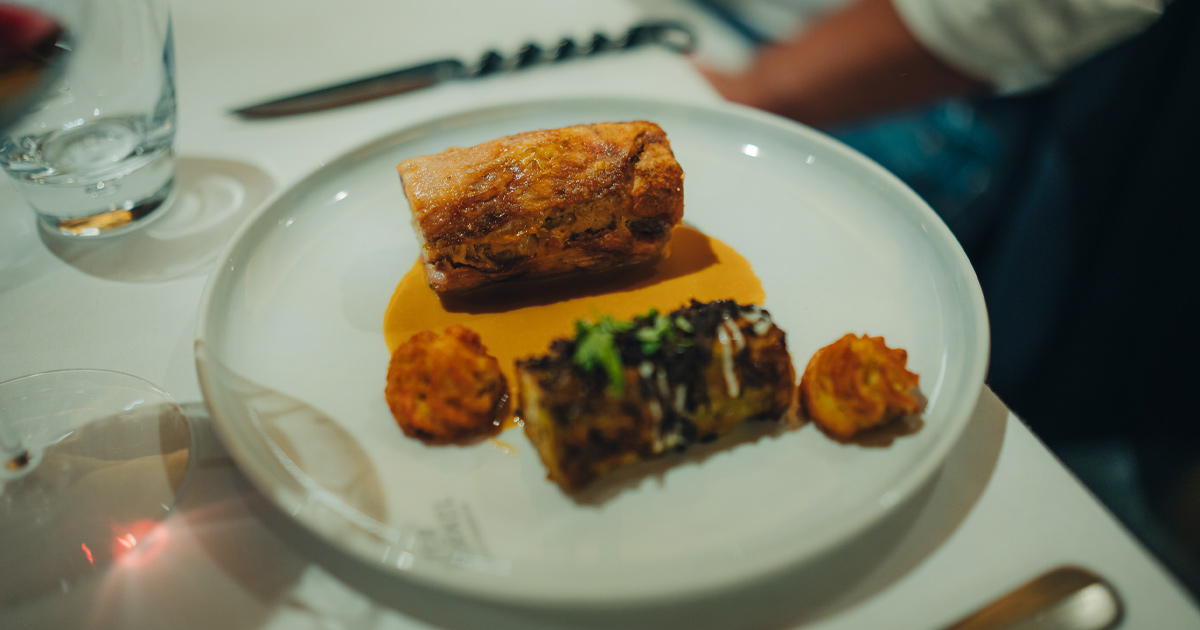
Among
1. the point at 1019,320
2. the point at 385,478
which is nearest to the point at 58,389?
the point at 385,478

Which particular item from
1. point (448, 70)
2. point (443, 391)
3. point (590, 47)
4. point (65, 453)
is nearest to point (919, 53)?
point (590, 47)

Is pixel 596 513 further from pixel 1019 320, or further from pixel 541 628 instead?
pixel 1019 320

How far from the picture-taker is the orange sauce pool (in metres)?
1.81

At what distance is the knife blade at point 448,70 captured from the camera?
8.90 ft

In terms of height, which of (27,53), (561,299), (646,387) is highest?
(27,53)

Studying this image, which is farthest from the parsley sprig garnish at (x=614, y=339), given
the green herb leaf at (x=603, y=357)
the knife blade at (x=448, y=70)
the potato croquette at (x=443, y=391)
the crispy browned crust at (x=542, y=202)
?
the knife blade at (x=448, y=70)

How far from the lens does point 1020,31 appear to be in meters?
2.41

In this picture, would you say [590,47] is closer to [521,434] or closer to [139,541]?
[521,434]

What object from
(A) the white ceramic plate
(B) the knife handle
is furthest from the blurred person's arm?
(A) the white ceramic plate

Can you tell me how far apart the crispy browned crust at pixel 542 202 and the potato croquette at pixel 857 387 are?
688 mm

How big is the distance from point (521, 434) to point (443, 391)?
20 centimetres

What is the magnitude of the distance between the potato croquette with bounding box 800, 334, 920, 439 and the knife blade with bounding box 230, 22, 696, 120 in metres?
2.14

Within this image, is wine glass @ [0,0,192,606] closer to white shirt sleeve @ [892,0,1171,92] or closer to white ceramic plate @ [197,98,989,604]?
white ceramic plate @ [197,98,989,604]

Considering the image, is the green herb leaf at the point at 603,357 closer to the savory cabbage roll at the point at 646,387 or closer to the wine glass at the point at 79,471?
the savory cabbage roll at the point at 646,387
